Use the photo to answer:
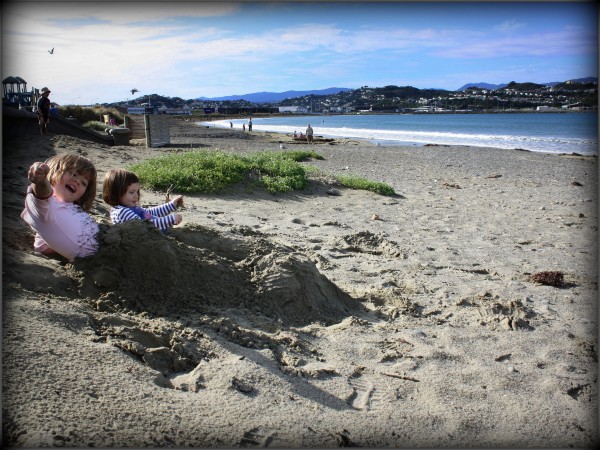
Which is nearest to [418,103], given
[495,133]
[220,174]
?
[495,133]

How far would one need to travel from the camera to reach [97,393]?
248 centimetres

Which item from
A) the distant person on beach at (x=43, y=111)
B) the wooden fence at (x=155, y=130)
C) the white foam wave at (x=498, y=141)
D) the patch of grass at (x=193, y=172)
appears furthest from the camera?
the white foam wave at (x=498, y=141)

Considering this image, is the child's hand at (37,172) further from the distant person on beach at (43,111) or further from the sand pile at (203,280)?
the distant person on beach at (43,111)

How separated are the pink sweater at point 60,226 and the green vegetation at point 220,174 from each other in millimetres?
4853

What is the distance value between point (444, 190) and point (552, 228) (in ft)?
12.8

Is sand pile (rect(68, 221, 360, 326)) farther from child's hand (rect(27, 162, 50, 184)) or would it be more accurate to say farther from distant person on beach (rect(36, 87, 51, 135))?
distant person on beach (rect(36, 87, 51, 135))

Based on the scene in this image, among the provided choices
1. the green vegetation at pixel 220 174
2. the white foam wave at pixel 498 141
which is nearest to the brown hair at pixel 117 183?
the green vegetation at pixel 220 174

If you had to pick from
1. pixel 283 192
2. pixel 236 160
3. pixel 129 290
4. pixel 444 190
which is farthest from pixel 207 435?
pixel 444 190

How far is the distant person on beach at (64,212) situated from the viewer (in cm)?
334

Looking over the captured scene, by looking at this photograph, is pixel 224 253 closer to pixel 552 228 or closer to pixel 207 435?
pixel 207 435

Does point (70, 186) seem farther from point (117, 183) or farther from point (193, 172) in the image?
point (193, 172)

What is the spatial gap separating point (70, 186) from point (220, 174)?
591cm

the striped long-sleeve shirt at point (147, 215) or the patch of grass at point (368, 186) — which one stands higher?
the striped long-sleeve shirt at point (147, 215)

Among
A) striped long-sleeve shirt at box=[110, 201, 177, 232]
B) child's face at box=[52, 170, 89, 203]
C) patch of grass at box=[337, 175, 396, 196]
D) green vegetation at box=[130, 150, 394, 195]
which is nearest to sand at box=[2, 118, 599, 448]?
striped long-sleeve shirt at box=[110, 201, 177, 232]
